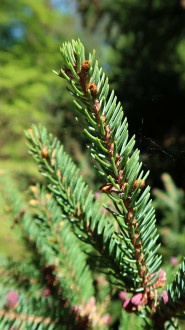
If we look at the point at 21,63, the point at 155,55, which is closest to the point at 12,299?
the point at 155,55

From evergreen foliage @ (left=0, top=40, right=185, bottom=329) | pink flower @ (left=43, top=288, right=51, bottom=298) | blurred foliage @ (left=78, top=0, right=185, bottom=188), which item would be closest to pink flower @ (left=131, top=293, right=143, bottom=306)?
evergreen foliage @ (left=0, top=40, right=185, bottom=329)

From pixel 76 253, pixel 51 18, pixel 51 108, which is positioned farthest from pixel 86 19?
pixel 51 18

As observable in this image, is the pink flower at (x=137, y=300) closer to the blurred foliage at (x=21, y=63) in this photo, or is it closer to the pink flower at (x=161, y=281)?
the pink flower at (x=161, y=281)

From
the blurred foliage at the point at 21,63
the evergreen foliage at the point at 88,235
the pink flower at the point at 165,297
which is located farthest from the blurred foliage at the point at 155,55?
the blurred foliage at the point at 21,63

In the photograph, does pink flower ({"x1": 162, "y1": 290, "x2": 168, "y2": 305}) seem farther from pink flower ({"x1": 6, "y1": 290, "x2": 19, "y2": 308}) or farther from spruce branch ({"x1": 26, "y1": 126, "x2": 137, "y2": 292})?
pink flower ({"x1": 6, "y1": 290, "x2": 19, "y2": 308})

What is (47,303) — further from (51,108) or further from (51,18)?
(51,18)

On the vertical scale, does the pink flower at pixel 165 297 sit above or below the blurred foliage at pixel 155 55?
below
